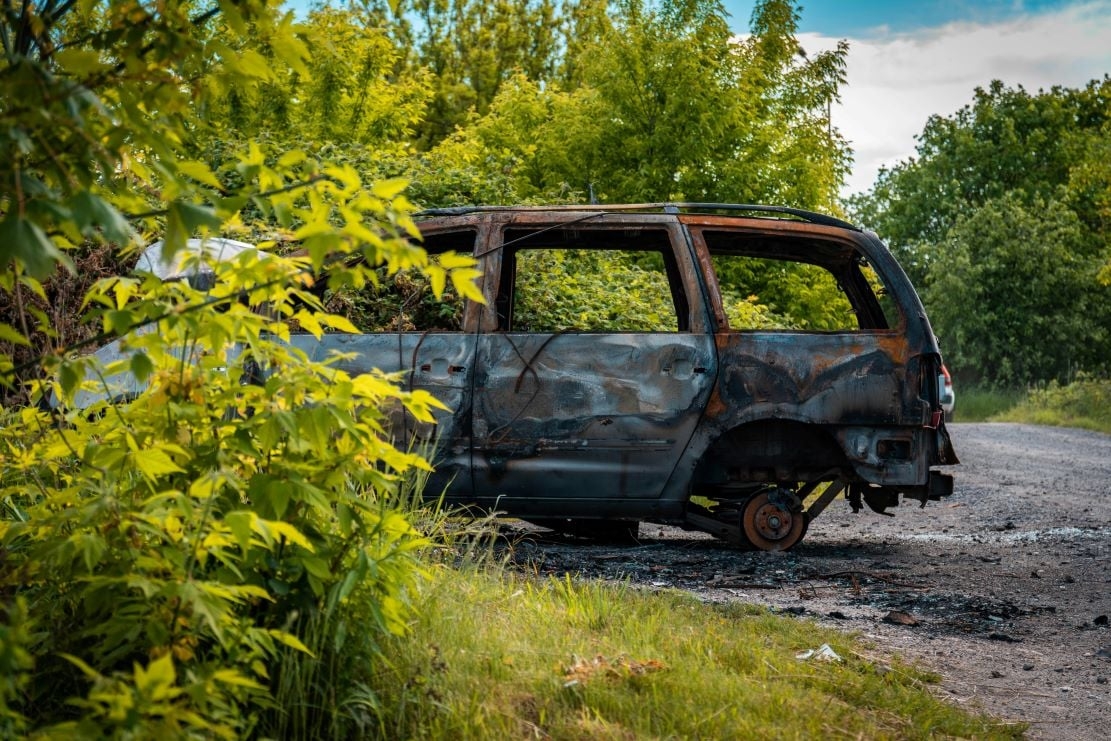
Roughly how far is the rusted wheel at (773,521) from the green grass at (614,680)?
8.38 ft

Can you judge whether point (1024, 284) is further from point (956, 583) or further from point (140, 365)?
point (140, 365)

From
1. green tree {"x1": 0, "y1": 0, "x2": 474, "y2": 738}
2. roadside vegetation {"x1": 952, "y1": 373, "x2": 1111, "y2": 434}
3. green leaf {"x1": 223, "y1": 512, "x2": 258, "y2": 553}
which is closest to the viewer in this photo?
green tree {"x1": 0, "y1": 0, "x2": 474, "y2": 738}

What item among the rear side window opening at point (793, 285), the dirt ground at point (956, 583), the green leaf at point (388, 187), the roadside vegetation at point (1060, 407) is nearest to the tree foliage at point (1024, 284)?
the roadside vegetation at point (1060, 407)

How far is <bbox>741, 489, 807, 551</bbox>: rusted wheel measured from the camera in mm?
8062

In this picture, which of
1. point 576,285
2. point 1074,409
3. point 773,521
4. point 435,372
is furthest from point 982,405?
point 435,372

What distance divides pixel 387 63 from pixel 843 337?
1814 centimetres

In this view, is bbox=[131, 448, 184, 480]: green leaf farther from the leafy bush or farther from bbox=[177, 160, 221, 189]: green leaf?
bbox=[177, 160, 221, 189]: green leaf

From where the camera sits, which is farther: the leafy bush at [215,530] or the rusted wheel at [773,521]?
the rusted wheel at [773,521]

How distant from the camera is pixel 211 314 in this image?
3.26 meters

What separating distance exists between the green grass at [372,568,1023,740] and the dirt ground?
19.0 inches

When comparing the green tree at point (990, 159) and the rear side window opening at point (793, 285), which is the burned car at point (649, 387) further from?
the green tree at point (990, 159)

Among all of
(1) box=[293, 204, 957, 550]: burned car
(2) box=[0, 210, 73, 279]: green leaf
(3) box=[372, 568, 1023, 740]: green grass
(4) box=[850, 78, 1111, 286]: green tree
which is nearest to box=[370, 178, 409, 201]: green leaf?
(2) box=[0, 210, 73, 279]: green leaf

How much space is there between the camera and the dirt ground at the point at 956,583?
5.29m

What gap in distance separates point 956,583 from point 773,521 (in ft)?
3.89
